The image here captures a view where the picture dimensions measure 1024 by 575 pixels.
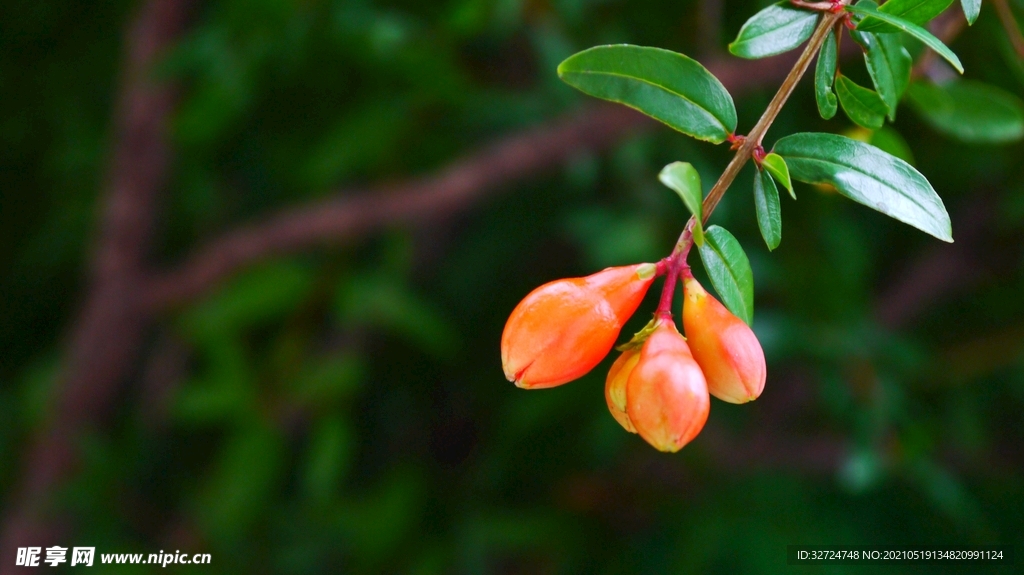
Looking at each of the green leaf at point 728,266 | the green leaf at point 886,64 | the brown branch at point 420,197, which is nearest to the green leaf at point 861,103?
the green leaf at point 886,64

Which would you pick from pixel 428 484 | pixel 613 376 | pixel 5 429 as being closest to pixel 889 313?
pixel 428 484

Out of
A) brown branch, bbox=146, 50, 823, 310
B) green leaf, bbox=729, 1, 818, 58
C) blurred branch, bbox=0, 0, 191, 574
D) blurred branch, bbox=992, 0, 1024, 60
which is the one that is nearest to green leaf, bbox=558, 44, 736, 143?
green leaf, bbox=729, 1, 818, 58

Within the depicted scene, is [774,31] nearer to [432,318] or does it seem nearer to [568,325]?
[568,325]

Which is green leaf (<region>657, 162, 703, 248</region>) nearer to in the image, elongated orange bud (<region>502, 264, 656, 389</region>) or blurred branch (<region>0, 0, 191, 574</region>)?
elongated orange bud (<region>502, 264, 656, 389</region>)

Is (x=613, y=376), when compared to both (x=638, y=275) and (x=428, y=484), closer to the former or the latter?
(x=638, y=275)

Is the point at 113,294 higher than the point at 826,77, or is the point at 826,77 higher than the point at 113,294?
the point at 826,77

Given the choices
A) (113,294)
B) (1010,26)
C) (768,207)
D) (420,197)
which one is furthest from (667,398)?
(113,294)
